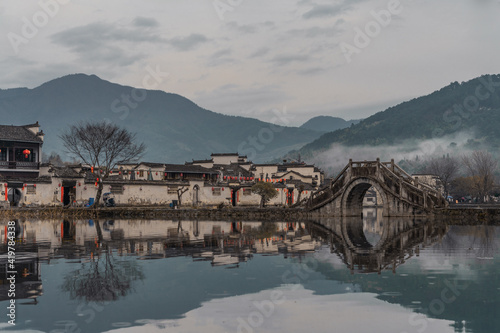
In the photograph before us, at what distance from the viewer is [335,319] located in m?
13.7

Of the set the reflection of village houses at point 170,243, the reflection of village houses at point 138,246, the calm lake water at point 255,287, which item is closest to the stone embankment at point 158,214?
the reflection of village houses at point 170,243

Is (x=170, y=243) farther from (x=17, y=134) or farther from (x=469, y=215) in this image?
(x=17, y=134)

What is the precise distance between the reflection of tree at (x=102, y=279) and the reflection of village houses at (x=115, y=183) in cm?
4210

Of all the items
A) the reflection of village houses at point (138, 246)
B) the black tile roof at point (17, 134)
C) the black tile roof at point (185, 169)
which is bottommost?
the reflection of village houses at point (138, 246)

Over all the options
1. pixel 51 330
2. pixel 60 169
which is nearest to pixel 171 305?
pixel 51 330

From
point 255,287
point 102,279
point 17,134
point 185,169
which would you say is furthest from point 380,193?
point 17,134

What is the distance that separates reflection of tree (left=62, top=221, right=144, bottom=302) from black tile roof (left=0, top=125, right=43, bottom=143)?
46.2 metres

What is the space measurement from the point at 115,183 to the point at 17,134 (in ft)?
42.3

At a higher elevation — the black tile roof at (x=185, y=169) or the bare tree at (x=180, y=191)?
the black tile roof at (x=185, y=169)

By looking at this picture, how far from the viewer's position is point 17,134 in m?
65.6

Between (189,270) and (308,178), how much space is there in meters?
86.5

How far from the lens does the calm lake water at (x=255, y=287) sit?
1341 cm

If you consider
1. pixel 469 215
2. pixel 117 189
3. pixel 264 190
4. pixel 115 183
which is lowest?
pixel 469 215

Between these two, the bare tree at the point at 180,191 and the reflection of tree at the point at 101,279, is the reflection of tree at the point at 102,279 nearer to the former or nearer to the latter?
the reflection of tree at the point at 101,279
